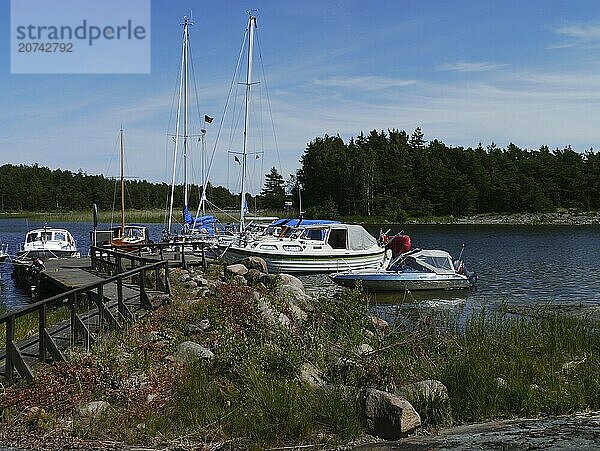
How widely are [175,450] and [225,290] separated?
9212 millimetres

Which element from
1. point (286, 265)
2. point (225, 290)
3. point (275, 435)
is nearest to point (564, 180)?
point (286, 265)

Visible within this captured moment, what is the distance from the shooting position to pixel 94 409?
916 centimetres

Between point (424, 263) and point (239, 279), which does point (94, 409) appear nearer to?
point (239, 279)

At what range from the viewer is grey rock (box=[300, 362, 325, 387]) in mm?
10266

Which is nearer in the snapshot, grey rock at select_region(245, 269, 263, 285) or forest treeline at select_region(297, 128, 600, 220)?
grey rock at select_region(245, 269, 263, 285)

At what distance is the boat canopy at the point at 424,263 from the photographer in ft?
97.5

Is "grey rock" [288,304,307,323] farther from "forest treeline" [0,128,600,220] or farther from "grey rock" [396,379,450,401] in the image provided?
"forest treeline" [0,128,600,220]

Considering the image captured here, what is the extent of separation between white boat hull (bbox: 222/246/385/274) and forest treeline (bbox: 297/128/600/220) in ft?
228

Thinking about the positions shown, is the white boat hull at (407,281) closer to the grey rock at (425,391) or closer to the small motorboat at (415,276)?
the small motorboat at (415,276)

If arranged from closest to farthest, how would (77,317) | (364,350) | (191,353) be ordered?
(191,353) → (77,317) → (364,350)

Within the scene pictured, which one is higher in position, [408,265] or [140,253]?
[140,253]

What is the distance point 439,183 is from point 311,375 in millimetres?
100254

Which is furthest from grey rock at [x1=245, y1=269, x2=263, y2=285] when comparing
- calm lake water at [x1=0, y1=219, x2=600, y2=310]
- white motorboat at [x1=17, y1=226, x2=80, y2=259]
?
white motorboat at [x1=17, y1=226, x2=80, y2=259]

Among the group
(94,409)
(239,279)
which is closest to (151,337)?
(94,409)
